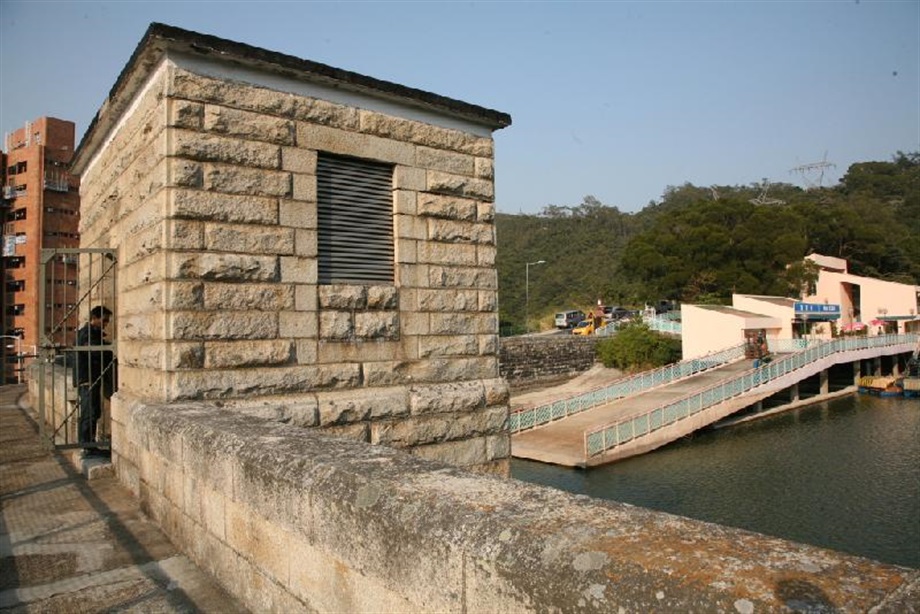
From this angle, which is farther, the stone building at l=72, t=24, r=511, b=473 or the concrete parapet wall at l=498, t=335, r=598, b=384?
the concrete parapet wall at l=498, t=335, r=598, b=384

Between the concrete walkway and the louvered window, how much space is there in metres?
2.57

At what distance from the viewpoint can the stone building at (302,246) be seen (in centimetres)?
512

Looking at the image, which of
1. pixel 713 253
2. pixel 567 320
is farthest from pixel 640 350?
pixel 567 320

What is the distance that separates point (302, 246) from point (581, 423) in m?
23.0

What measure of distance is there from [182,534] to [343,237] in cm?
305

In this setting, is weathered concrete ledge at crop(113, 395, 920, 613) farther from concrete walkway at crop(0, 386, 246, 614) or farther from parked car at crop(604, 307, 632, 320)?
parked car at crop(604, 307, 632, 320)

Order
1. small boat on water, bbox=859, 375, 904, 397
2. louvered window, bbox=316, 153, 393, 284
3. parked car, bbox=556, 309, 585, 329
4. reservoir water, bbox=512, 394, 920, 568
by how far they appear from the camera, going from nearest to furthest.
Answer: louvered window, bbox=316, 153, 393, 284 < reservoir water, bbox=512, 394, 920, 568 < small boat on water, bbox=859, 375, 904, 397 < parked car, bbox=556, 309, 585, 329

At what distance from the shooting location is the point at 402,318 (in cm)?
634

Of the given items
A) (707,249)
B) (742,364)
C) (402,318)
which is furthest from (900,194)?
(402,318)

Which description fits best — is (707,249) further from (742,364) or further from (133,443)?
(133,443)

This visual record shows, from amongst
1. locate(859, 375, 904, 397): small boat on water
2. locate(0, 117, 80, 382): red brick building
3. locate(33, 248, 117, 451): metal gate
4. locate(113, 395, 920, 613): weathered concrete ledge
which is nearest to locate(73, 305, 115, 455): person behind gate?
locate(33, 248, 117, 451): metal gate

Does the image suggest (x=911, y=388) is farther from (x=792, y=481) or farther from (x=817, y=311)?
(x=792, y=481)

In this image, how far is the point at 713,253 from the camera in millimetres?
48688

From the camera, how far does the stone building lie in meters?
5.12
